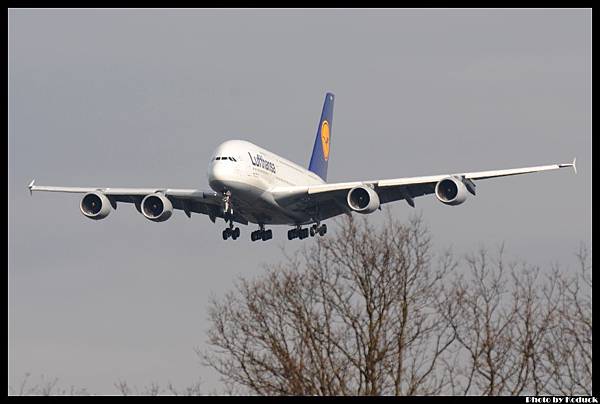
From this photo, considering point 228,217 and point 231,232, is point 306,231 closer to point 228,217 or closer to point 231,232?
point 231,232

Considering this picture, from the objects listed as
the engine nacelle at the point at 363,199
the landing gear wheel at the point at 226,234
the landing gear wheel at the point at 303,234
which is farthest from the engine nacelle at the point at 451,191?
the landing gear wheel at the point at 226,234

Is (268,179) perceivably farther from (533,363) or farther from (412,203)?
(533,363)

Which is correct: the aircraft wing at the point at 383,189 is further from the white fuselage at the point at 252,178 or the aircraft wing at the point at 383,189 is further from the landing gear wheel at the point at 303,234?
the landing gear wheel at the point at 303,234

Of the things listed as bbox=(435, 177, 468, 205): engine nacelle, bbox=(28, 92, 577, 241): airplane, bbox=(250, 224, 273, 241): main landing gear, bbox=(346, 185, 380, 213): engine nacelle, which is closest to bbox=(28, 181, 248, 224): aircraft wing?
bbox=(28, 92, 577, 241): airplane

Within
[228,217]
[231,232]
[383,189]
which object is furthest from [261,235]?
[383,189]

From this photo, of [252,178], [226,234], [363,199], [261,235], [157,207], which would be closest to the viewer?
[252,178]

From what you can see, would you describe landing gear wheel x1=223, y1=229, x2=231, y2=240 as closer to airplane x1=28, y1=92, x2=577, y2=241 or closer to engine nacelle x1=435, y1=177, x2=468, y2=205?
airplane x1=28, y1=92, x2=577, y2=241
